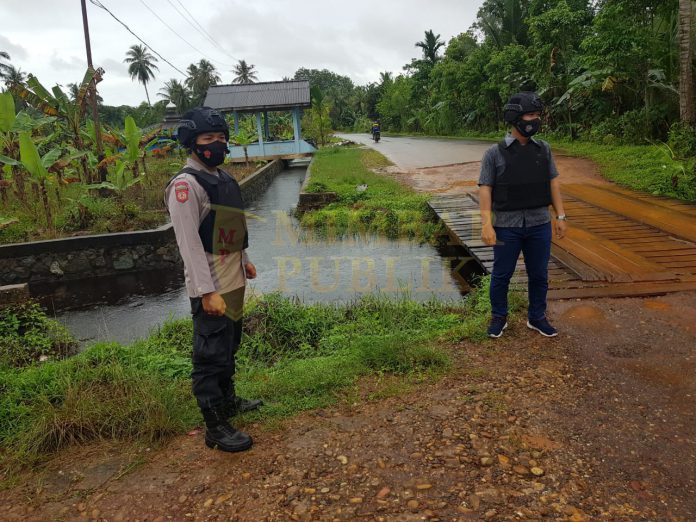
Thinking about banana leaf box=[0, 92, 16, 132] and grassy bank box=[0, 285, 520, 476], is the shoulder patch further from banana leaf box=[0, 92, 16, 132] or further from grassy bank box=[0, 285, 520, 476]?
banana leaf box=[0, 92, 16, 132]

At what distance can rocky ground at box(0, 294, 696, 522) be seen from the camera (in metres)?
2.08

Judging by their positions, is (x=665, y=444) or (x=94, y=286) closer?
(x=665, y=444)

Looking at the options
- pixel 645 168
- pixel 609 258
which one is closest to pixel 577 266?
pixel 609 258

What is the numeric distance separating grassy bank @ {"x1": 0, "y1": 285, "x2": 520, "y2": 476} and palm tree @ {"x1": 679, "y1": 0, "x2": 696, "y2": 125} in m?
9.05

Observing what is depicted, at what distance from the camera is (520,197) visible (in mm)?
3482

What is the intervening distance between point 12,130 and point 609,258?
409 inches

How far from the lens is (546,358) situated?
3.38 m

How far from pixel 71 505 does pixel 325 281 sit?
479 cm

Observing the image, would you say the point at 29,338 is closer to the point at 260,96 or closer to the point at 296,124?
the point at 296,124

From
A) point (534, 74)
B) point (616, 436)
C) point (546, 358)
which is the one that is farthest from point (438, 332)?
point (534, 74)

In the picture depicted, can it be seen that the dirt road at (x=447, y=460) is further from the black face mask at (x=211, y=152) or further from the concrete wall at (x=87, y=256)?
the concrete wall at (x=87, y=256)

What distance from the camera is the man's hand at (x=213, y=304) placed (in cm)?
244

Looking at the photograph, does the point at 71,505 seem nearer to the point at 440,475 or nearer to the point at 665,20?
the point at 440,475

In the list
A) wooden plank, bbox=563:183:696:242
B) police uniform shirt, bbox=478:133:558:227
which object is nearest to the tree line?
wooden plank, bbox=563:183:696:242
